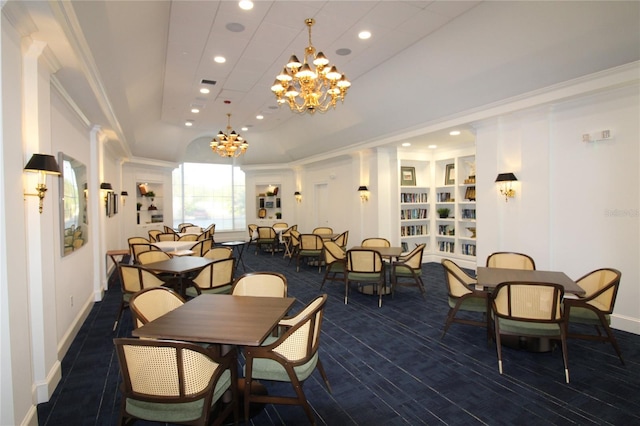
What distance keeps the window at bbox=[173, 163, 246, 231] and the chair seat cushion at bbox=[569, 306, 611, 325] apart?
12989 millimetres

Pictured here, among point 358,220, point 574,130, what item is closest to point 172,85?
point 358,220

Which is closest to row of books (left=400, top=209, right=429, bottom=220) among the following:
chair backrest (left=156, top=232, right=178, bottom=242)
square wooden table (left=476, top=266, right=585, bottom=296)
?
square wooden table (left=476, top=266, right=585, bottom=296)

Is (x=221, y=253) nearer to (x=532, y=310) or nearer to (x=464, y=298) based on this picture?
(x=464, y=298)

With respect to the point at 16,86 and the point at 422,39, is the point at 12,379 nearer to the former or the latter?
the point at 16,86

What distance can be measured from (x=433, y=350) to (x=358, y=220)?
19.6ft

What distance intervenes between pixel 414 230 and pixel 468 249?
1420 millimetres

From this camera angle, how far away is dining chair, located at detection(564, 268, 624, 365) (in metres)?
3.38

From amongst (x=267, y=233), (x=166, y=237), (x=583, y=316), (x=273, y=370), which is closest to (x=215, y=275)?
(x=273, y=370)

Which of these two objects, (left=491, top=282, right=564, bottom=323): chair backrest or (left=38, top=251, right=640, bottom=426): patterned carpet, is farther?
(left=491, top=282, right=564, bottom=323): chair backrest

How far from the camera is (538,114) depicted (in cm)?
524

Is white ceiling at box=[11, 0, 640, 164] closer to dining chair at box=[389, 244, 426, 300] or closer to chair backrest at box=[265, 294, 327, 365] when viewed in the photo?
dining chair at box=[389, 244, 426, 300]

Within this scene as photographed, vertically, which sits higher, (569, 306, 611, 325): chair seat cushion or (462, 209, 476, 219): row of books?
(462, 209, 476, 219): row of books

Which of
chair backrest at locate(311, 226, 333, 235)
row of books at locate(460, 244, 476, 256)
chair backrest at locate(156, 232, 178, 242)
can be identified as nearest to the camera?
row of books at locate(460, 244, 476, 256)

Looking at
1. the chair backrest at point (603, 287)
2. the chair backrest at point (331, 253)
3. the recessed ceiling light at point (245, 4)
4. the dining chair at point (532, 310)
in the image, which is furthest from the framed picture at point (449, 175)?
the recessed ceiling light at point (245, 4)
